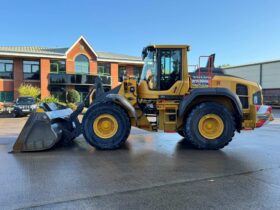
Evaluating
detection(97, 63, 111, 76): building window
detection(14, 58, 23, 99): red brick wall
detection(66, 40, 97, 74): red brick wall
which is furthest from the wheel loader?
detection(97, 63, 111, 76): building window

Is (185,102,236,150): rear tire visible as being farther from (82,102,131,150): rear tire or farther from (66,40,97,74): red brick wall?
(66,40,97,74): red brick wall

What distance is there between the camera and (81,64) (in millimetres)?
32312

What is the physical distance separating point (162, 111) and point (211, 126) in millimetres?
1414

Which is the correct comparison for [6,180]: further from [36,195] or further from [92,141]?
[92,141]

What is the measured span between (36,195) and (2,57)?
1109 inches

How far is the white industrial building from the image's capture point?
37.7m

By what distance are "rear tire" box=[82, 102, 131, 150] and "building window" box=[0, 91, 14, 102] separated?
2495 cm

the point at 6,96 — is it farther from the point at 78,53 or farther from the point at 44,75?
the point at 78,53

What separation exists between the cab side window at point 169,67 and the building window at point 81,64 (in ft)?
81.7

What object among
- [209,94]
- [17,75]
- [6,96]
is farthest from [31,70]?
[209,94]

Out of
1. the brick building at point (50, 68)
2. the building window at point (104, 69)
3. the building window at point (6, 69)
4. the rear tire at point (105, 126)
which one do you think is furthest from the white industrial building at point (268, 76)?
the rear tire at point (105, 126)

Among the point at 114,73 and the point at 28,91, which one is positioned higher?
the point at 114,73

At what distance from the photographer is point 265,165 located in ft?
19.7

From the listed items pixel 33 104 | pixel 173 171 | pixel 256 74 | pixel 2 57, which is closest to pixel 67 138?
pixel 173 171
